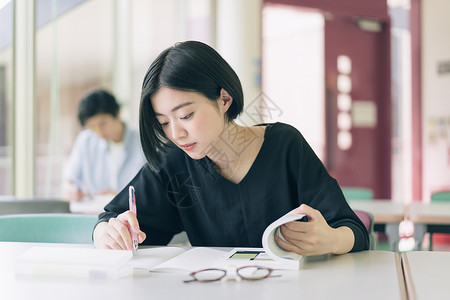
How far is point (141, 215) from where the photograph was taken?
159cm

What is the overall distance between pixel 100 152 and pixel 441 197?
239cm

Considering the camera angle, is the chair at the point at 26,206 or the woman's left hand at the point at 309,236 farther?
the chair at the point at 26,206

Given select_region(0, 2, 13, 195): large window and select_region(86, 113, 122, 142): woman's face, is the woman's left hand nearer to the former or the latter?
select_region(86, 113, 122, 142): woman's face

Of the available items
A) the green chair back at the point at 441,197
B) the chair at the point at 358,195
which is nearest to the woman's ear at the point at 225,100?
the chair at the point at 358,195

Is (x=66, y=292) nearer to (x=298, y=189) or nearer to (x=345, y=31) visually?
(x=298, y=189)

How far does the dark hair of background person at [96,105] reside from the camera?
3379 mm

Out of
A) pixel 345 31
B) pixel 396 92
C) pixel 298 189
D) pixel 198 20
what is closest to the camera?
pixel 298 189

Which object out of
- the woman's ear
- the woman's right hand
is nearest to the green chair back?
the woman's ear

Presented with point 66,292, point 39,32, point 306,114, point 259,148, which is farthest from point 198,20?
point 66,292

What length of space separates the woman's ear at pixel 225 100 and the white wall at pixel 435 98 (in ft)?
16.2

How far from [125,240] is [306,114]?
474 centimetres

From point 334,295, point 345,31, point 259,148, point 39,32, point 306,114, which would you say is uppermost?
point 345,31

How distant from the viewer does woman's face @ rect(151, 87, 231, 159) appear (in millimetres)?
1396

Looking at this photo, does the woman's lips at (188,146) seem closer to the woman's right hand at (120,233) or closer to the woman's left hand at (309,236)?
the woman's right hand at (120,233)
